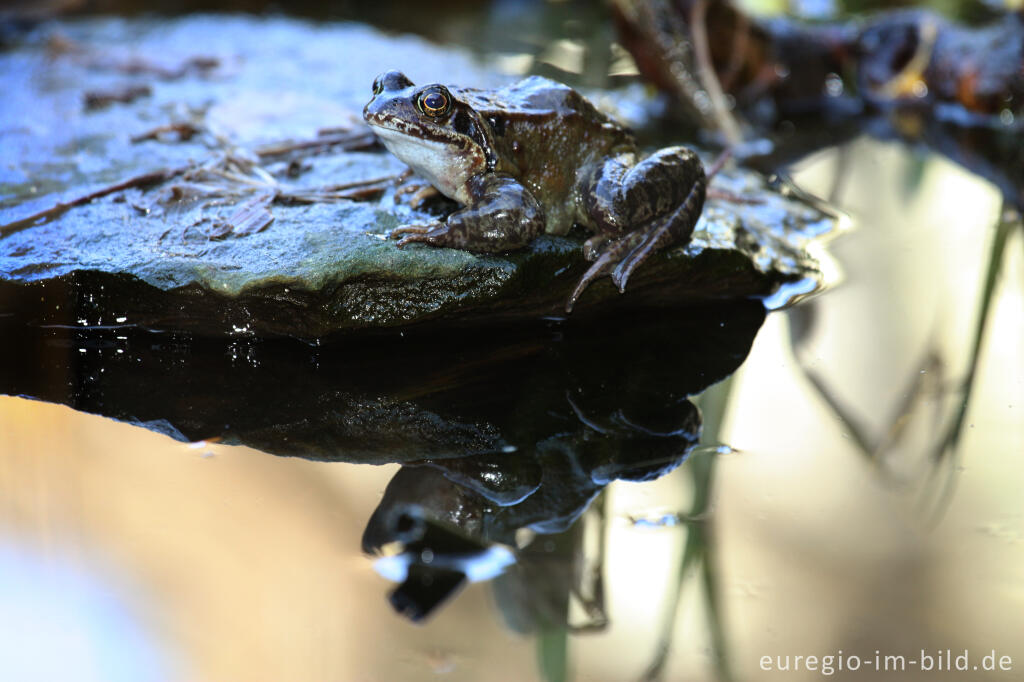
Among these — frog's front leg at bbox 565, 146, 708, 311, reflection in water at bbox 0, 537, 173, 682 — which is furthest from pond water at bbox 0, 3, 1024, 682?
frog's front leg at bbox 565, 146, 708, 311

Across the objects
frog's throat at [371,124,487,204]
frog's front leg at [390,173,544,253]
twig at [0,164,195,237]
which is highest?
frog's throat at [371,124,487,204]

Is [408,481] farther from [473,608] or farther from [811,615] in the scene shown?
[811,615]

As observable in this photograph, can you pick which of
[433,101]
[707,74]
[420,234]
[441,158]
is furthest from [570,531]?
[707,74]

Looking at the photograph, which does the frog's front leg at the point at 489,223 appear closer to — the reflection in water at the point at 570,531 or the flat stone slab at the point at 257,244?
the flat stone slab at the point at 257,244

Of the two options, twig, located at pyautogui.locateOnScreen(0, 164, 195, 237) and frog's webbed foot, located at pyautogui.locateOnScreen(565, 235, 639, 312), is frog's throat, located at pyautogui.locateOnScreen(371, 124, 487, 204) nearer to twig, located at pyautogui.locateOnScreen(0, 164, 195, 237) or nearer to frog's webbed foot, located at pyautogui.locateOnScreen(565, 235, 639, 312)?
frog's webbed foot, located at pyautogui.locateOnScreen(565, 235, 639, 312)

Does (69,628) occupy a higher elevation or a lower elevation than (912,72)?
lower

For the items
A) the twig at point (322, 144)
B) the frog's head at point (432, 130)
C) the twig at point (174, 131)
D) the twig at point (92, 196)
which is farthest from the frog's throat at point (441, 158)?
the twig at point (174, 131)

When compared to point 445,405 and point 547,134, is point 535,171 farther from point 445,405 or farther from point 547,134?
point 445,405
